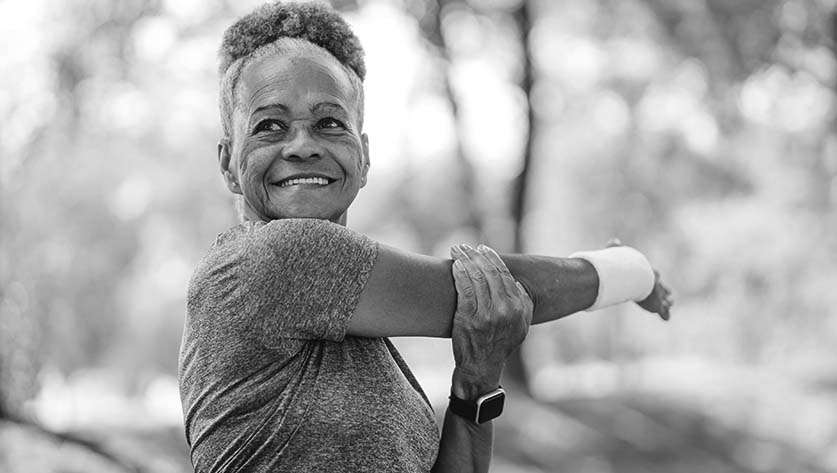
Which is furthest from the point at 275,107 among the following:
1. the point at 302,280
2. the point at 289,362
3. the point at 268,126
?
the point at 289,362

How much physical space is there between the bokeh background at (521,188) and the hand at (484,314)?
18.1 ft

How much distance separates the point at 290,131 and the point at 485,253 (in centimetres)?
43

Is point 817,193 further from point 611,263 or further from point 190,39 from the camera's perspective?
point 611,263

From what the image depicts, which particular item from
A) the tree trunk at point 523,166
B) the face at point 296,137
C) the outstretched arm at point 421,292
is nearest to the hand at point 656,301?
the outstretched arm at point 421,292

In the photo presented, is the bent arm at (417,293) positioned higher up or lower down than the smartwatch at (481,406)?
higher up

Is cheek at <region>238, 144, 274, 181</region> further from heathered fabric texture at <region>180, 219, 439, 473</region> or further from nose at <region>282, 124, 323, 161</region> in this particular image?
heathered fabric texture at <region>180, 219, 439, 473</region>

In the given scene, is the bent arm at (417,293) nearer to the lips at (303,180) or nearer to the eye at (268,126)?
the lips at (303,180)

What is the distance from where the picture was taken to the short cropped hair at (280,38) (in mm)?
1732

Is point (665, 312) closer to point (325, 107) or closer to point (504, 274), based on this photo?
point (504, 274)

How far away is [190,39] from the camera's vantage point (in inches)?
350

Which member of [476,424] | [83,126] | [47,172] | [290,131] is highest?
[83,126]

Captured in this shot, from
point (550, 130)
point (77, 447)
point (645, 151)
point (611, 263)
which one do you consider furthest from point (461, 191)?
point (611, 263)

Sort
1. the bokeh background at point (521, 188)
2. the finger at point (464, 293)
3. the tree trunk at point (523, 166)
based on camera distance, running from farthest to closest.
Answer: the tree trunk at point (523, 166)
the bokeh background at point (521, 188)
the finger at point (464, 293)

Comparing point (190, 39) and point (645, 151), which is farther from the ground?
point (645, 151)
